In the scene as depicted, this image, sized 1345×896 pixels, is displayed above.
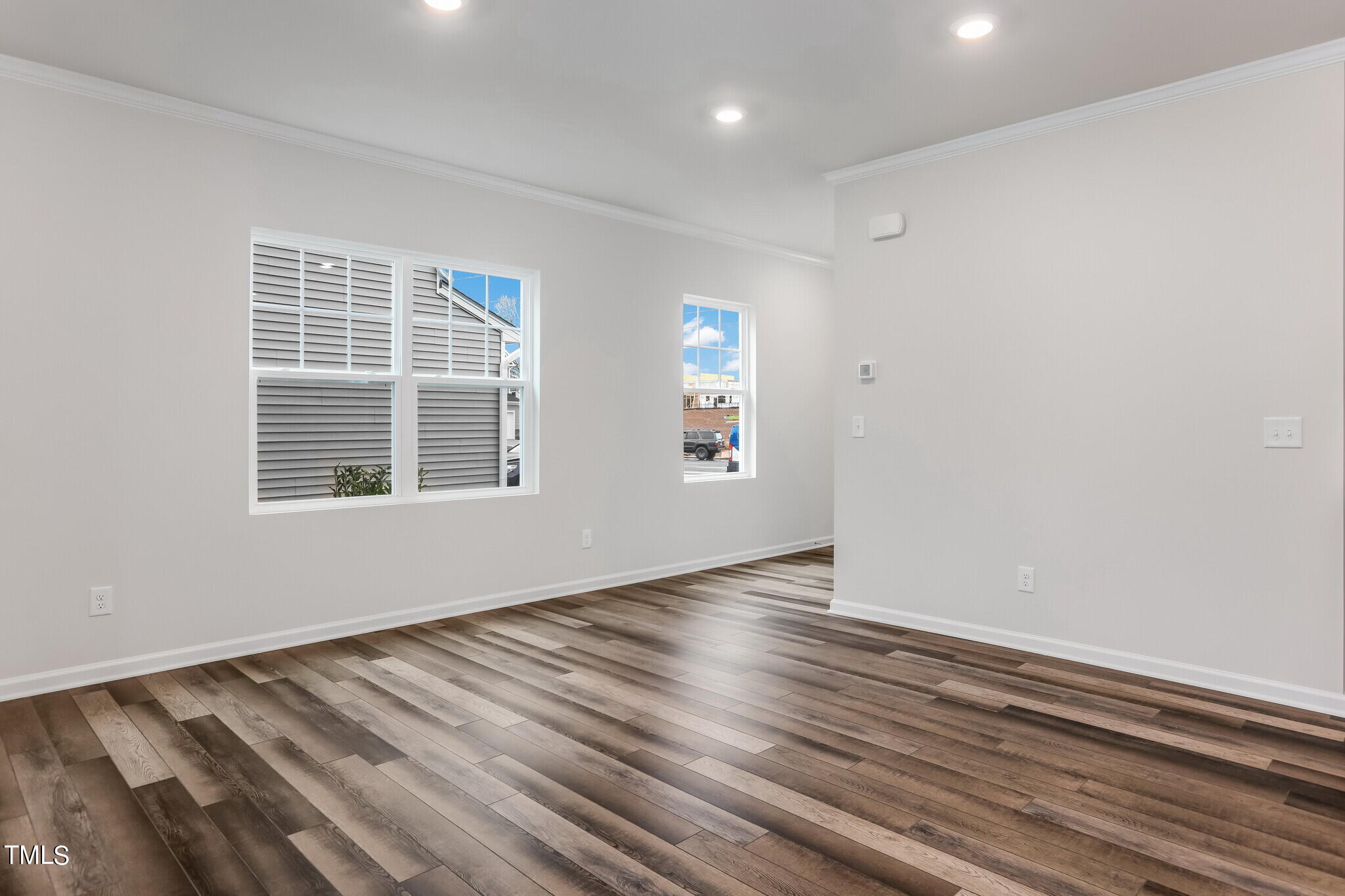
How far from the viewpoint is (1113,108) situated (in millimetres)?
3742

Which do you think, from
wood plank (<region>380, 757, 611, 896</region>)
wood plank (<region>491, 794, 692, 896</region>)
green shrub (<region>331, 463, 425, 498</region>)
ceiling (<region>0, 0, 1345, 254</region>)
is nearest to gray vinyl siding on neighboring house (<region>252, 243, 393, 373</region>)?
green shrub (<region>331, 463, 425, 498</region>)

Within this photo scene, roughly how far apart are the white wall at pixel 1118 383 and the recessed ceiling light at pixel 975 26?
3.64 feet

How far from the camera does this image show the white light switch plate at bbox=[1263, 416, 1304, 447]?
3.30 metres

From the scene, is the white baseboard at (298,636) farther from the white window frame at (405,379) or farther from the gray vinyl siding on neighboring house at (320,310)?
the gray vinyl siding on neighboring house at (320,310)

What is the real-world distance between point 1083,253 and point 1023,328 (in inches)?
17.4

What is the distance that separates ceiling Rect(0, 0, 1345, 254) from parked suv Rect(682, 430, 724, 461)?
2467mm

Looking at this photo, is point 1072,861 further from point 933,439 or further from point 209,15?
point 209,15

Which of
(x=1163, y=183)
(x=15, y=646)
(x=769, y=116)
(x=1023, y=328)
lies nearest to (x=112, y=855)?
A: (x=15, y=646)

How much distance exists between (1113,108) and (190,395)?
455 cm

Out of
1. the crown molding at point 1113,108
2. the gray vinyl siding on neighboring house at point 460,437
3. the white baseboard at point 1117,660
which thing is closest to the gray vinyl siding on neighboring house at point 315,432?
the gray vinyl siding on neighboring house at point 460,437

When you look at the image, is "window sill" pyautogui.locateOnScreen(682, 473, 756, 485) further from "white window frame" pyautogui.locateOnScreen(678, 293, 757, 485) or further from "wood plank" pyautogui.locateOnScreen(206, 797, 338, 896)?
"wood plank" pyautogui.locateOnScreen(206, 797, 338, 896)

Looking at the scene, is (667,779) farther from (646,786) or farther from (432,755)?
(432,755)

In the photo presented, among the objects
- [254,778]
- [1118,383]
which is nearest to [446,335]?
[254,778]

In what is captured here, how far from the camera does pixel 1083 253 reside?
12.7 feet
